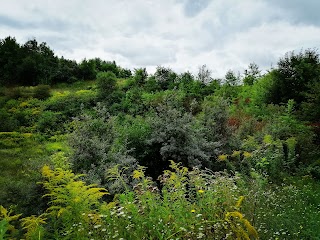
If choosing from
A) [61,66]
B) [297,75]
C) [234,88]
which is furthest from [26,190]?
[61,66]

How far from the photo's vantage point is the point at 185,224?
3.79m

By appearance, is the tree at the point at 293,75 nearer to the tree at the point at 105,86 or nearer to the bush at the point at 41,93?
the tree at the point at 105,86

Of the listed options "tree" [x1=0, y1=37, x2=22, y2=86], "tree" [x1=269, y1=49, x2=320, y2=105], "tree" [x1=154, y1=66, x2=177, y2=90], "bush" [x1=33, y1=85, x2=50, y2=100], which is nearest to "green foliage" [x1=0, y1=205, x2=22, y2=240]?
"tree" [x1=269, y1=49, x2=320, y2=105]

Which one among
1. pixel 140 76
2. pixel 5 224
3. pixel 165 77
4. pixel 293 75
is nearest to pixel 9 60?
pixel 140 76

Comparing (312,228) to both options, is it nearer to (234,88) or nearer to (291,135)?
(291,135)

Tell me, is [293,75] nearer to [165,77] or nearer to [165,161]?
[165,77]

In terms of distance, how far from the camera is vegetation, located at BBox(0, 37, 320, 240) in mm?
4129

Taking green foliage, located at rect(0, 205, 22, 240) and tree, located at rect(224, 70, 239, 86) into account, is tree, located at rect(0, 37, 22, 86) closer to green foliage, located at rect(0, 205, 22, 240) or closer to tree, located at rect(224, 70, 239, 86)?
tree, located at rect(224, 70, 239, 86)

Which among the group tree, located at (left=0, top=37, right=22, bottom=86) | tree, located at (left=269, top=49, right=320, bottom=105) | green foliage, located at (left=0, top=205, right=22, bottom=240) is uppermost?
tree, located at (left=0, top=37, right=22, bottom=86)

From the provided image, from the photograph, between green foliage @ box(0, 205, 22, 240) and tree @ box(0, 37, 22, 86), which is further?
tree @ box(0, 37, 22, 86)

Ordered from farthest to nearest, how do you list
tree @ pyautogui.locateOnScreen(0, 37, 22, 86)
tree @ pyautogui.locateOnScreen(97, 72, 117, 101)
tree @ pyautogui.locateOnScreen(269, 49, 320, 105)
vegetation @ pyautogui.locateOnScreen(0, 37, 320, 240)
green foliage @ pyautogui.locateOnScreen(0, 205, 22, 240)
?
tree @ pyautogui.locateOnScreen(0, 37, 22, 86)
tree @ pyautogui.locateOnScreen(97, 72, 117, 101)
tree @ pyautogui.locateOnScreen(269, 49, 320, 105)
vegetation @ pyautogui.locateOnScreen(0, 37, 320, 240)
green foliage @ pyautogui.locateOnScreen(0, 205, 22, 240)

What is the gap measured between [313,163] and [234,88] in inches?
489

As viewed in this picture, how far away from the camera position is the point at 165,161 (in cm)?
915

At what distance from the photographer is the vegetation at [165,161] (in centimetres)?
413
